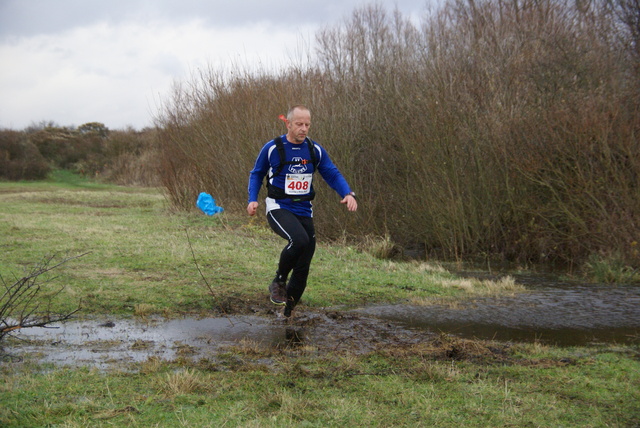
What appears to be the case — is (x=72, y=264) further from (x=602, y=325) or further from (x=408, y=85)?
(x=408, y=85)

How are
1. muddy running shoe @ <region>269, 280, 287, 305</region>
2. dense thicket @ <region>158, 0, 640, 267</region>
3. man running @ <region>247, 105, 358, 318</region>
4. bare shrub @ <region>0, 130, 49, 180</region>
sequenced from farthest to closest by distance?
bare shrub @ <region>0, 130, 49, 180</region>
dense thicket @ <region>158, 0, 640, 267</region>
muddy running shoe @ <region>269, 280, 287, 305</region>
man running @ <region>247, 105, 358, 318</region>

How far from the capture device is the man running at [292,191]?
6.96m

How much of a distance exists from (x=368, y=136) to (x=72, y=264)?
8.50 metres

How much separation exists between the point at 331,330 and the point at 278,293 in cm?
100

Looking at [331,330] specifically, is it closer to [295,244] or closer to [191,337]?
[295,244]

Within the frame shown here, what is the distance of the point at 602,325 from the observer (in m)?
7.66

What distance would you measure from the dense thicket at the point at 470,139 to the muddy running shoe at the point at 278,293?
7415mm

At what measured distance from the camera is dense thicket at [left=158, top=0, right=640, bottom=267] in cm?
1317

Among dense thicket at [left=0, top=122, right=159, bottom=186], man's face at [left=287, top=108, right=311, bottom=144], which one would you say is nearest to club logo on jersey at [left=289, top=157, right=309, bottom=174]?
man's face at [left=287, top=108, right=311, bottom=144]

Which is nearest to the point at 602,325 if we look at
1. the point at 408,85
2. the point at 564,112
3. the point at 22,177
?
the point at 564,112

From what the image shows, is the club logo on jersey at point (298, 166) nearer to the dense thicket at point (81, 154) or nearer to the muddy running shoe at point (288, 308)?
the muddy running shoe at point (288, 308)

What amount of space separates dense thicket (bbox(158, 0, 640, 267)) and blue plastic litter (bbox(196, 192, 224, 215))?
646mm

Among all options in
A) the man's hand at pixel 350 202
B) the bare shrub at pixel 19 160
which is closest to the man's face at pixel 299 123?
the man's hand at pixel 350 202

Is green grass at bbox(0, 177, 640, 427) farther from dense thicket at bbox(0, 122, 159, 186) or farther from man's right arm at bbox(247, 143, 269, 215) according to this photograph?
dense thicket at bbox(0, 122, 159, 186)
